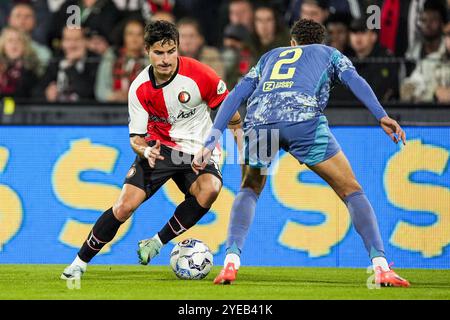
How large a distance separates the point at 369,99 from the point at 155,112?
1.78 m

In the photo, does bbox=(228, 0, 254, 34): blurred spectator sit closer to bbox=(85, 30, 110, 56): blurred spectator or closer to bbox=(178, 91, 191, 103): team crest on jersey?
bbox=(85, 30, 110, 56): blurred spectator

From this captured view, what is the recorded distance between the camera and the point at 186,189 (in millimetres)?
7781

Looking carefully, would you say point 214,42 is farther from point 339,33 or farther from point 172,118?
point 172,118

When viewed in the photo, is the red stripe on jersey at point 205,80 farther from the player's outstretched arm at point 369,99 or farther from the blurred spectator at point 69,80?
Answer: the blurred spectator at point 69,80

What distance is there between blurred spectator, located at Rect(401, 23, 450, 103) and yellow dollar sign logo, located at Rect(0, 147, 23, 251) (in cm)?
409

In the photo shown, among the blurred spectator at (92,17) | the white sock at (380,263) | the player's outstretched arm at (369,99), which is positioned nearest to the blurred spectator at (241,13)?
the blurred spectator at (92,17)

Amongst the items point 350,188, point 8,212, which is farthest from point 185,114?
point 8,212

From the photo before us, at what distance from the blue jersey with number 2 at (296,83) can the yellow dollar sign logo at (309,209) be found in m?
2.34

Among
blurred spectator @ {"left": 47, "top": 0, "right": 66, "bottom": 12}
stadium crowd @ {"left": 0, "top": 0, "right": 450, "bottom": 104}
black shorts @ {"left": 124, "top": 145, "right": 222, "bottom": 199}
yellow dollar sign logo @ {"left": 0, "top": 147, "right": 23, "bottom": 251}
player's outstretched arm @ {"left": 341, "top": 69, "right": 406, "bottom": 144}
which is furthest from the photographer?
blurred spectator @ {"left": 47, "top": 0, "right": 66, "bottom": 12}

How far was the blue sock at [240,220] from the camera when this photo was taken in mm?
6891

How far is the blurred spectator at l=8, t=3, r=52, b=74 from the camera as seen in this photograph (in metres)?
11.9

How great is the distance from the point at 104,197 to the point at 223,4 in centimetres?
337

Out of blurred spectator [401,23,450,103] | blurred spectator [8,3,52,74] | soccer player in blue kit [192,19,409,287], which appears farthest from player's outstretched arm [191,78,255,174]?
blurred spectator [8,3,52,74]

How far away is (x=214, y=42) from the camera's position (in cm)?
1151
